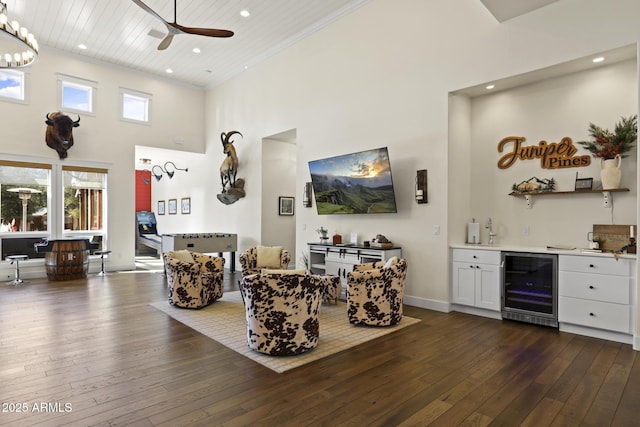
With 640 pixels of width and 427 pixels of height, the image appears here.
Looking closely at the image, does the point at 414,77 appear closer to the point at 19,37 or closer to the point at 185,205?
the point at 19,37

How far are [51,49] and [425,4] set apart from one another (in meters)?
8.04

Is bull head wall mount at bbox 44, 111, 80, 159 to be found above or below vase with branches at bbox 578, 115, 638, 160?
above

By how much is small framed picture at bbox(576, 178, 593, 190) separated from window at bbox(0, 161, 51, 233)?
32.7 ft

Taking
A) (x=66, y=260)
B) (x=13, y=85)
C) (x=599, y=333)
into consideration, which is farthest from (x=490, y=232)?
(x=13, y=85)

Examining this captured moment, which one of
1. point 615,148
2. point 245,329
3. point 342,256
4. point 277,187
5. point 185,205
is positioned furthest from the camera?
point 185,205

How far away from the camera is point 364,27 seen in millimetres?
6504

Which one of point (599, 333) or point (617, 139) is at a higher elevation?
point (617, 139)

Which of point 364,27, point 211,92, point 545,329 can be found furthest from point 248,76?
point 545,329

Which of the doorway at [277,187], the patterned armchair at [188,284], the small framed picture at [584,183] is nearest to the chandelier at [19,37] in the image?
the patterned armchair at [188,284]

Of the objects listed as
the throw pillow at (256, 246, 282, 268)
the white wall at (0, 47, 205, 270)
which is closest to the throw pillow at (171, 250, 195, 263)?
the throw pillow at (256, 246, 282, 268)

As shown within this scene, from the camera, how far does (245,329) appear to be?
4.38 metres

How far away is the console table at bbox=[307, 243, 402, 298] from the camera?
574cm

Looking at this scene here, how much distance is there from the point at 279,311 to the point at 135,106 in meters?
8.45

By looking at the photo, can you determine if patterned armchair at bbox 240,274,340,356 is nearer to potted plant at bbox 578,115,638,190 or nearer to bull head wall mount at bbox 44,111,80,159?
potted plant at bbox 578,115,638,190
